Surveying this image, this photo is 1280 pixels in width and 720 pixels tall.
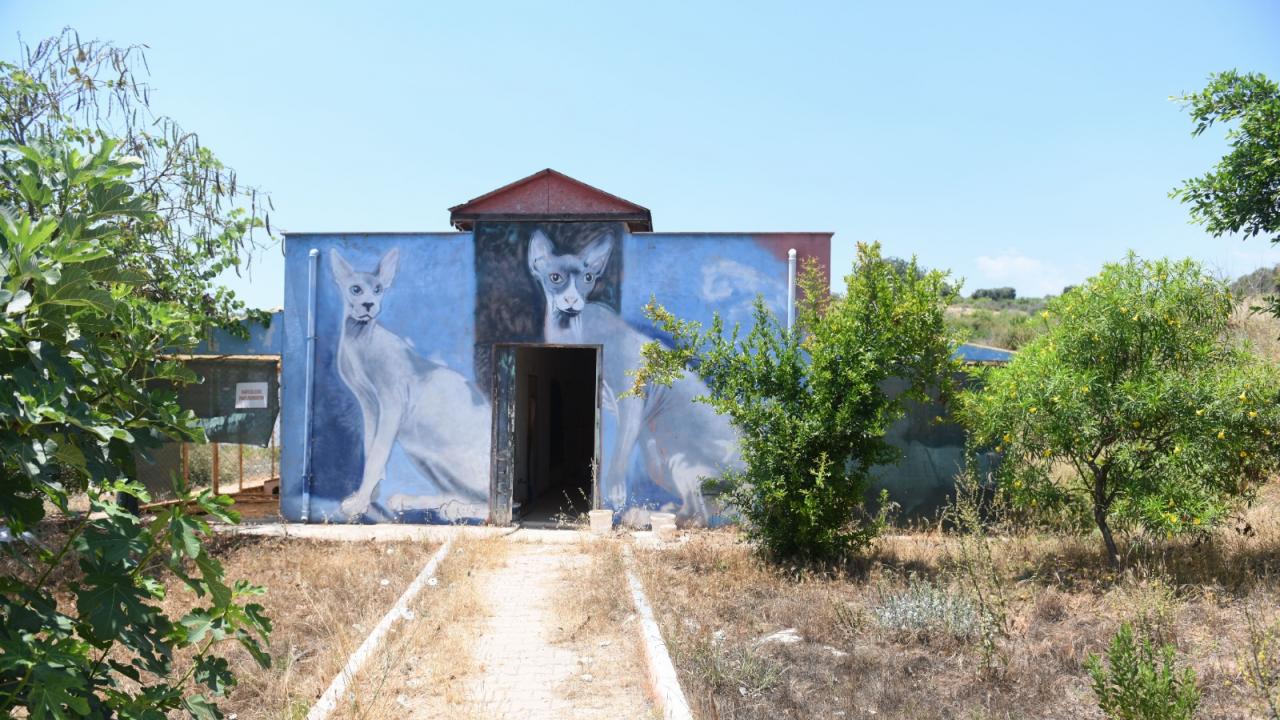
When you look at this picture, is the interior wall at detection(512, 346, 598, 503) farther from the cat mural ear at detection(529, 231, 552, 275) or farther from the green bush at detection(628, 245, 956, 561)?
the green bush at detection(628, 245, 956, 561)

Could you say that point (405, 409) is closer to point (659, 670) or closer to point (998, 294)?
point (659, 670)

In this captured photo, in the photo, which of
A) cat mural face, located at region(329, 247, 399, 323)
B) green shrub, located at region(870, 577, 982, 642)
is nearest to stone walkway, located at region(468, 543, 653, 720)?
green shrub, located at region(870, 577, 982, 642)

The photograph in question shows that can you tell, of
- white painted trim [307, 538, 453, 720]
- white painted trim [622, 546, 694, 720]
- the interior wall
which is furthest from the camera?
the interior wall

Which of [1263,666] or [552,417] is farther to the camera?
[552,417]

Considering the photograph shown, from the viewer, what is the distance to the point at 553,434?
18.9 metres

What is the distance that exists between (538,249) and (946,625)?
800 cm

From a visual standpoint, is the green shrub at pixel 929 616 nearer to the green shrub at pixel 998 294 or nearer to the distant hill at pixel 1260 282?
the distant hill at pixel 1260 282

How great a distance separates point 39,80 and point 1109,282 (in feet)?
39.9

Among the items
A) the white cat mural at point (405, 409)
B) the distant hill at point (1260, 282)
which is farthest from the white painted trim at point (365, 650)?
the distant hill at point (1260, 282)

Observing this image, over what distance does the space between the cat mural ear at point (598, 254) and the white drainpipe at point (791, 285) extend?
2.56 metres

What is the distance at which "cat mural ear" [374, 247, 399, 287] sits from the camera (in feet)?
41.7

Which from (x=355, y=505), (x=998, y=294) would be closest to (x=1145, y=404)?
(x=355, y=505)

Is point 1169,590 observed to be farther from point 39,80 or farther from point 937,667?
point 39,80

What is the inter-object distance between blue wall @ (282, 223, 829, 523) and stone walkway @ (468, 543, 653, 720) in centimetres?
363
